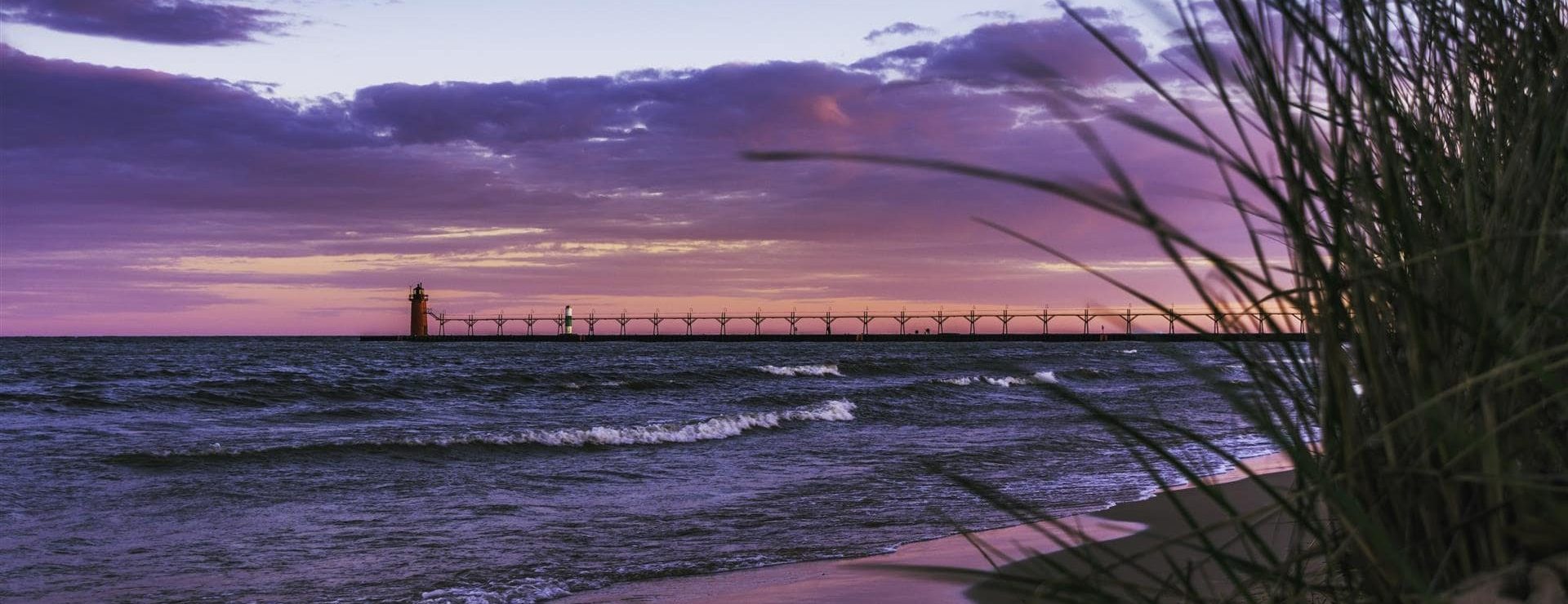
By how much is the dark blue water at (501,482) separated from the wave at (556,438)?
56 millimetres

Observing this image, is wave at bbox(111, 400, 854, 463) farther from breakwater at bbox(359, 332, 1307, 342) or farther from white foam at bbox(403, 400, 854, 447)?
breakwater at bbox(359, 332, 1307, 342)

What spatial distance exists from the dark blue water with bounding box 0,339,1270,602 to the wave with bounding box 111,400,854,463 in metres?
0.06

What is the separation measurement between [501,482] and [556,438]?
3.83 m

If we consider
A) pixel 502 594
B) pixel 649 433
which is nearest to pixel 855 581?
pixel 502 594

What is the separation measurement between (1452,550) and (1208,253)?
0.32 m

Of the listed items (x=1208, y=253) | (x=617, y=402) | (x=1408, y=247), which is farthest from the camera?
(x=617, y=402)

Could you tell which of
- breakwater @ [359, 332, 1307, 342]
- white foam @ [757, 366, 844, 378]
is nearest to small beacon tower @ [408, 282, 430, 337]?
breakwater @ [359, 332, 1307, 342]

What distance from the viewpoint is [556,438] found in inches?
564

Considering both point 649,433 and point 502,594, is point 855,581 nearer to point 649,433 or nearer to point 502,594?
point 502,594

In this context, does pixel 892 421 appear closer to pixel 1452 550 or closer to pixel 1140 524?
pixel 1140 524

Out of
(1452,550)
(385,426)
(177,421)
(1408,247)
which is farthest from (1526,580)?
(177,421)

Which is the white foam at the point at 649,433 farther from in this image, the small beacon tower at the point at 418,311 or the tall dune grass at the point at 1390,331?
the small beacon tower at the point at 418,311

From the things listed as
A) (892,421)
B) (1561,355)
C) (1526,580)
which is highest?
(1561,355)

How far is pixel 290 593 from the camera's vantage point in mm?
5945
